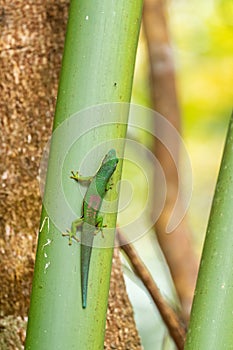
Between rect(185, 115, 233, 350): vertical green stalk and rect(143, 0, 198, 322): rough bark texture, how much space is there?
60 centimetres

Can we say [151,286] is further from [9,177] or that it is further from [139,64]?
[139,64]

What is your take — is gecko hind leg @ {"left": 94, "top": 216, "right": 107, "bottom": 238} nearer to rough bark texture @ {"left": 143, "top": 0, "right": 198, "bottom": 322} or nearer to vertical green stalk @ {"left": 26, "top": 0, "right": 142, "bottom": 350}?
vertical green stalk @ {"left": 26, "top": 0, "right": 142, "bottom": 350}

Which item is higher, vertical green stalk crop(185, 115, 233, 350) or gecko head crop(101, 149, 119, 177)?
gecko head crop(101, 149, 119, 177)

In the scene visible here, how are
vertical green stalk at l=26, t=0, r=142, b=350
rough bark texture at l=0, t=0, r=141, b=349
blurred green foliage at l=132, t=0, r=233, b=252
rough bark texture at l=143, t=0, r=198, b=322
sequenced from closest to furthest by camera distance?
vertical green stalk at l=26, t=0, r=142, b=350
rough bark texture at l=0, t=0, r=141, b=349
rough bark texture at l=143, t=0, r=198, b=322
blurred green foliage at l=132, t=0, r=233, b=252

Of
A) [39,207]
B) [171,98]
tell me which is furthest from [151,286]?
[171,98]

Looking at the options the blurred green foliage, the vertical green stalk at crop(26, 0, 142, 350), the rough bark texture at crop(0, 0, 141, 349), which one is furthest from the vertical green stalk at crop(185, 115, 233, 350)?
the blurred green foliage

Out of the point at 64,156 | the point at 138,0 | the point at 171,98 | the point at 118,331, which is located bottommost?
the point at 118,331

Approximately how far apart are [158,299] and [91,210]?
0.36 m

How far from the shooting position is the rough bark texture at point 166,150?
4.38 ft

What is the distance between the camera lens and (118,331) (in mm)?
930

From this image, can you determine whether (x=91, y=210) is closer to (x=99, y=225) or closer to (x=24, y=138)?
(x=99, y=225)

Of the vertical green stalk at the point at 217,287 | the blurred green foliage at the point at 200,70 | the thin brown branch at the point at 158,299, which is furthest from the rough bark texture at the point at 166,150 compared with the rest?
the vertical green stalk at the point at 217,287

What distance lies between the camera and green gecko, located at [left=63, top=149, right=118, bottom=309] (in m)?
0.65

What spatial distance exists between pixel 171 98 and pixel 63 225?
2.52 feet
